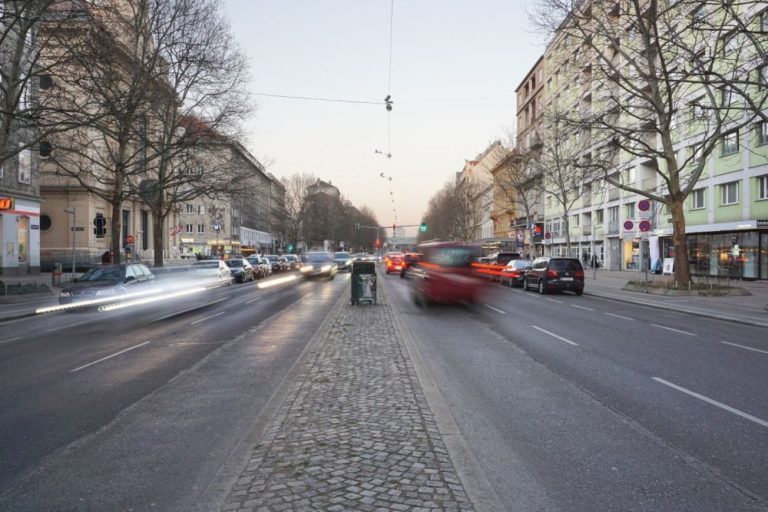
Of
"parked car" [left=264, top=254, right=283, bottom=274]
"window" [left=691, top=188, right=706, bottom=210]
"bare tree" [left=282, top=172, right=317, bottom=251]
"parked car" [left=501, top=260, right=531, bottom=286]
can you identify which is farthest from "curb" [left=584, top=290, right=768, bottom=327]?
"bare tree" [left=282, top=172, right=317, bottom=251]

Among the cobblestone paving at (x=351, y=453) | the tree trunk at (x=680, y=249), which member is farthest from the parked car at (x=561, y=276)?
the cobblestone paving at (x=351, y=453)

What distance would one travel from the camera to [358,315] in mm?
14875

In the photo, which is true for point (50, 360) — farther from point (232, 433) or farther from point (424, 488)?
point (424, 488)

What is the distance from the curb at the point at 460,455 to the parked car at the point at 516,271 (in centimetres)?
2402

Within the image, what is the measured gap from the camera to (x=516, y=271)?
3089cm

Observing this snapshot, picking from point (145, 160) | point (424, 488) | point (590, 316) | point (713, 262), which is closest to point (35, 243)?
point (145, 160)

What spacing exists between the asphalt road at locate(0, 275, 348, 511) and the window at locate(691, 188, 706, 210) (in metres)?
32.1

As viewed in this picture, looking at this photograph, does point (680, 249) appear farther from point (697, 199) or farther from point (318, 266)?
point (318, 266)

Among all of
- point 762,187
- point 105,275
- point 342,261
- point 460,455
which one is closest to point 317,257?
point 342,261

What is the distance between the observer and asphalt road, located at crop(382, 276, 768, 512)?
3963mm

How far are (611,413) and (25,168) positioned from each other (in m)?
37.4

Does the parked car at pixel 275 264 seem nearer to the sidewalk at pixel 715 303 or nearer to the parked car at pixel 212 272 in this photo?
the parked car at pixel 212 272

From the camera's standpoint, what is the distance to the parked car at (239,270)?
3778 centimetres

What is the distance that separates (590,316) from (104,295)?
15.3m
